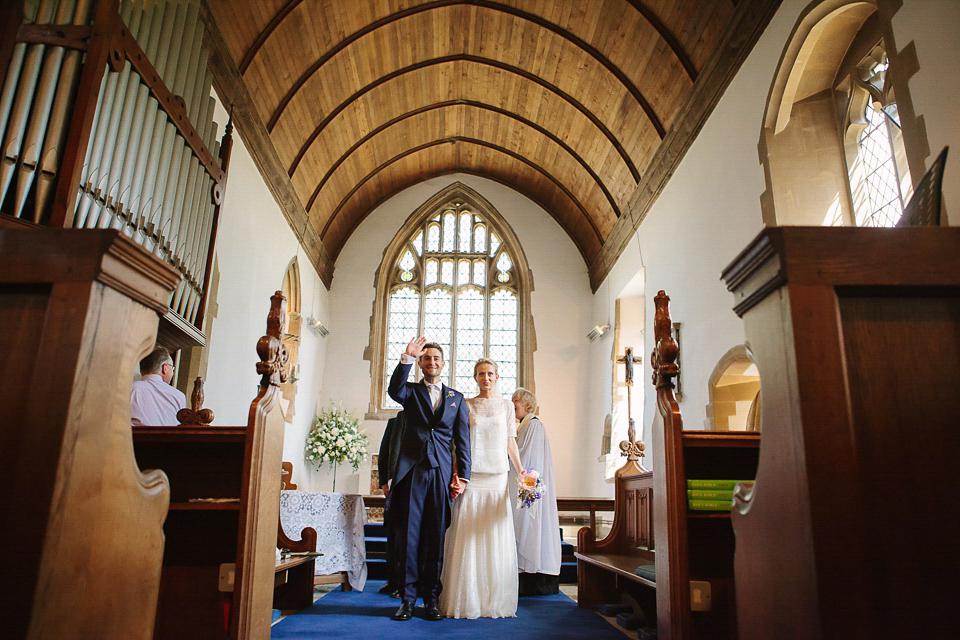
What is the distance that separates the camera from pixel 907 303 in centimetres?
133

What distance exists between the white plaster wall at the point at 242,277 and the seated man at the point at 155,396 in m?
2.14

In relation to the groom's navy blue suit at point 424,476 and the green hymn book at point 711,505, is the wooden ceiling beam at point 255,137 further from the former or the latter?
the green hymn book at point 711,505

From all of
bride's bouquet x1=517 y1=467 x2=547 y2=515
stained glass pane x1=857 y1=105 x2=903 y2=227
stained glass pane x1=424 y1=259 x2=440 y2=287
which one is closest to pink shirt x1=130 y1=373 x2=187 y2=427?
bride's bouquet x1=517 y1=467 x2=547 y2=515

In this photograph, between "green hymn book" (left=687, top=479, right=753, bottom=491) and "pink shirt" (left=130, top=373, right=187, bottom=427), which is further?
"pink shirt" (left=130, top=373, right=187, bottom=427)

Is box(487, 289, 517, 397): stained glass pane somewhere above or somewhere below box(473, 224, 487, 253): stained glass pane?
below

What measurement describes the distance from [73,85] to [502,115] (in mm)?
6489

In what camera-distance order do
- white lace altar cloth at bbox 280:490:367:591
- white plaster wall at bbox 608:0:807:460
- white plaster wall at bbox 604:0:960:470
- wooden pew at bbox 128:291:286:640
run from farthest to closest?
white plaster wall at bbox 608:0:807:460, white lace altar cloth at bbox 280:490:367:591, white plaster wall at bbox 604:0:960:470, wooden pew at bbox 128:291:286:640

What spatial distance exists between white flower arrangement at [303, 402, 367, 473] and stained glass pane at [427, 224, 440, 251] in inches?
118

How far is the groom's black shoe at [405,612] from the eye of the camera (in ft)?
11.4

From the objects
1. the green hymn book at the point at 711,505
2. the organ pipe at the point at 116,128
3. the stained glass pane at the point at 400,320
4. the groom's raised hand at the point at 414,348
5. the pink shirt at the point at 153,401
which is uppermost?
the stained glass pane at the point at 400,320

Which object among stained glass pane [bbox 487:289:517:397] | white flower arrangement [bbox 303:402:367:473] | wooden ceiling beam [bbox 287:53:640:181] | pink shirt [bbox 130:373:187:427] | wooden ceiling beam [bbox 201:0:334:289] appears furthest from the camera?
stained glass pane [bbox 487:289:517:397]

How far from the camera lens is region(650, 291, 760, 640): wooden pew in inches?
92.4

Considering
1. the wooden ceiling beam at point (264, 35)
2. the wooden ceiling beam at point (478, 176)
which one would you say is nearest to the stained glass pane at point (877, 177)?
the wooden ceiling beam at point (264, 35)

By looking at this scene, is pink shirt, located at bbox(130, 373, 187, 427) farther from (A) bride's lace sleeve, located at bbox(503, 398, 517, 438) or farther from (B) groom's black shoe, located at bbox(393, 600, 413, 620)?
(A) bride's lace sleeve, located at bbox(503, 398, 517, 438)
